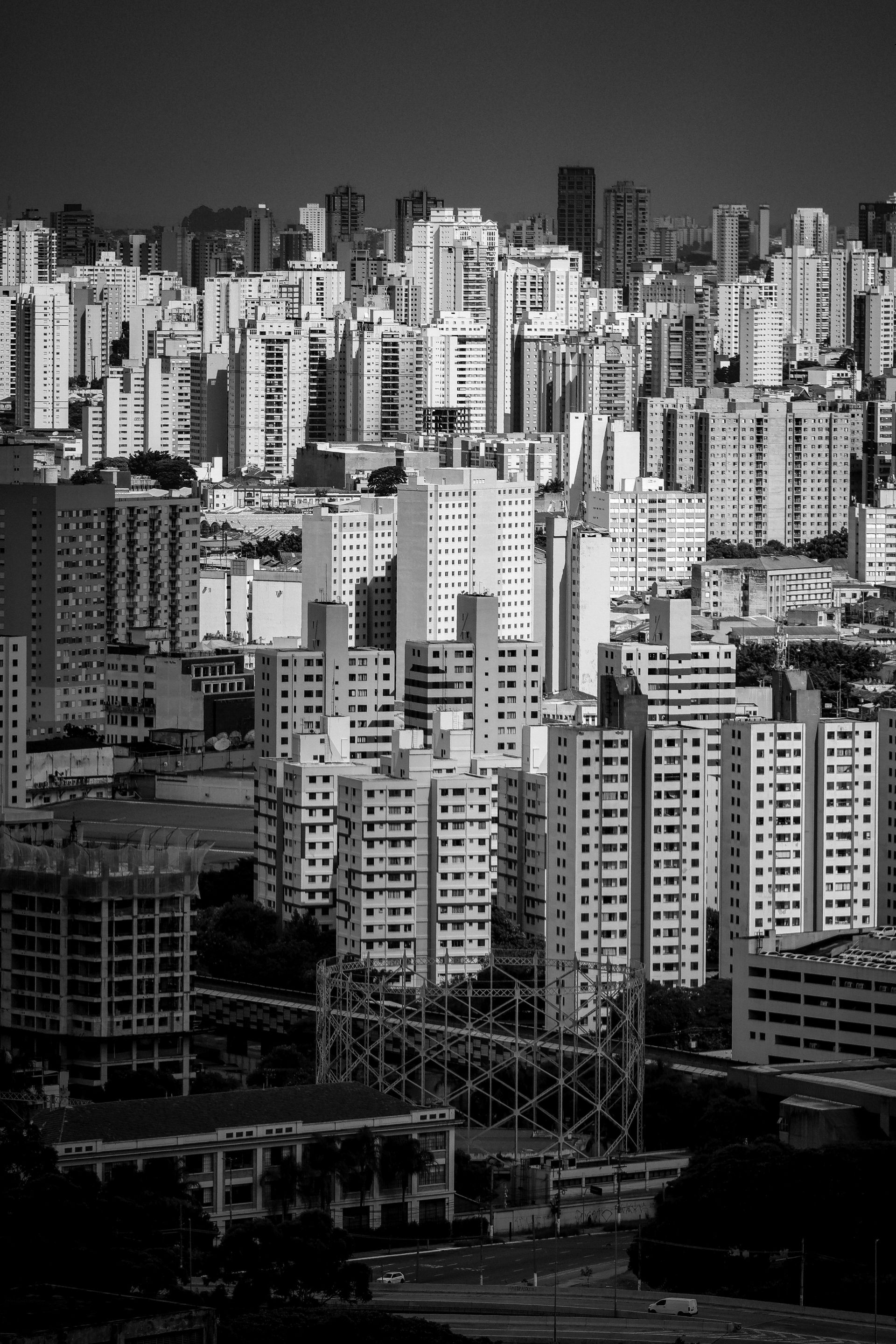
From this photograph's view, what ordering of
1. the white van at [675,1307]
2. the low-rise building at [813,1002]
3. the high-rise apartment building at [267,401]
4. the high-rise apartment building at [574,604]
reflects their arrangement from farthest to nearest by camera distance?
1. the high-rise apartment building at [267,401]
2. the high-rise apartment building at [574,604]
3. the low-rise building at [813,1002]
4. the white van at [675,1307]

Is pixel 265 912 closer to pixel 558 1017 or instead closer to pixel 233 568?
pixel 558 1017

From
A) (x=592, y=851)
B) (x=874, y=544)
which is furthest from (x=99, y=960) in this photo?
(x=874, y=544)

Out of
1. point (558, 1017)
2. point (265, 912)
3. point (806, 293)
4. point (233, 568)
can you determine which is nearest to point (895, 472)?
point (233, 568)

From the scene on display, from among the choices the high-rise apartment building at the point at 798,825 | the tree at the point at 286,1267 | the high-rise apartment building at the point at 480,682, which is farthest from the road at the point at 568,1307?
the high-rise apartment building at the point at 480,682

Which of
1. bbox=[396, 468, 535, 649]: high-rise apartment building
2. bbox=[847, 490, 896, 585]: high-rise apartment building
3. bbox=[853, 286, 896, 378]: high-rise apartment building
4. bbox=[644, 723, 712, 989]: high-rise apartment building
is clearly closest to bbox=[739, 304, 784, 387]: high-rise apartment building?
bbox=[853, 286, 896, 378]: high-rise apartment building

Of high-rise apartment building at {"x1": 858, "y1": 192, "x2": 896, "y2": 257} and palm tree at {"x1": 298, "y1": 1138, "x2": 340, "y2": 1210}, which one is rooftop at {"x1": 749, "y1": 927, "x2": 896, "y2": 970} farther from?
high-rise apartment building at {"x1": 858, "y1": 192, "x2": 896, "y2": 257}

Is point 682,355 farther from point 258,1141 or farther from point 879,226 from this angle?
point 258,1141

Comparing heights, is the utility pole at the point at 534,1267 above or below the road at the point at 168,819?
below

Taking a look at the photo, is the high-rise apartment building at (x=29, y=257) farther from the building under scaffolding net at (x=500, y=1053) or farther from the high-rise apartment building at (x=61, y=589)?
the building under scaffolding net at (x=500, y=1053)
